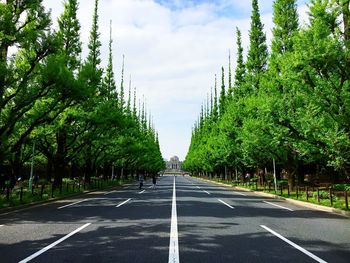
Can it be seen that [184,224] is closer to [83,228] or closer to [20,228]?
[83,228]

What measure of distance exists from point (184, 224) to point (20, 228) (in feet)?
15.0

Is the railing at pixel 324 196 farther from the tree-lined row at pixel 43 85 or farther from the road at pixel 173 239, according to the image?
the tree-lined row at pixel 43 85

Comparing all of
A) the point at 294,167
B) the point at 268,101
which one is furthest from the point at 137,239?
the point at 294,167

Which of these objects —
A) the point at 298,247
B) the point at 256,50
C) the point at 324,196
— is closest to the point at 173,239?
the point at 298,247

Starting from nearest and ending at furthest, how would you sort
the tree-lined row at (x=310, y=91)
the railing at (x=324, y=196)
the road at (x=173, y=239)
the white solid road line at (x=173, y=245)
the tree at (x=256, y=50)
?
the white solid road line at (x=173, y=245) < the road at (x=173, y=239) < the tree-lined row at (x=310, y=91) < the railing at (x=324, y=196) < the tree at (x=256, y=50)

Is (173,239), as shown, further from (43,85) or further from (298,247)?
(43,85)

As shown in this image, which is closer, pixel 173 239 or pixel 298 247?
pixel 298 247

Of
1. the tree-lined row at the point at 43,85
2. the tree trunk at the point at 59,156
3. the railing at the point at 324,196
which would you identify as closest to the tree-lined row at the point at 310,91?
the railing at the point at 324,196

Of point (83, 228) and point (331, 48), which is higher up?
point (331, 48)

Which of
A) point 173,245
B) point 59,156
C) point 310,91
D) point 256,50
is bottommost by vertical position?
point 173,245

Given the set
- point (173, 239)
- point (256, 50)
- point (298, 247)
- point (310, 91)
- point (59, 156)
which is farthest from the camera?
point (256, 50)

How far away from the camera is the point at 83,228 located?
9289 mm

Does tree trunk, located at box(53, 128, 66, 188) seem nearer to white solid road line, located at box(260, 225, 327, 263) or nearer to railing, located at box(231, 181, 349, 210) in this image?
railing, located at box(231, 181, 349, 210)

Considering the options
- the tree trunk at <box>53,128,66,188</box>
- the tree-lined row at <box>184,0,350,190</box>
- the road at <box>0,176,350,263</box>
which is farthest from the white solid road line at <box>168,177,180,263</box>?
the tree trunk at <box>53,128,66,188</box>
